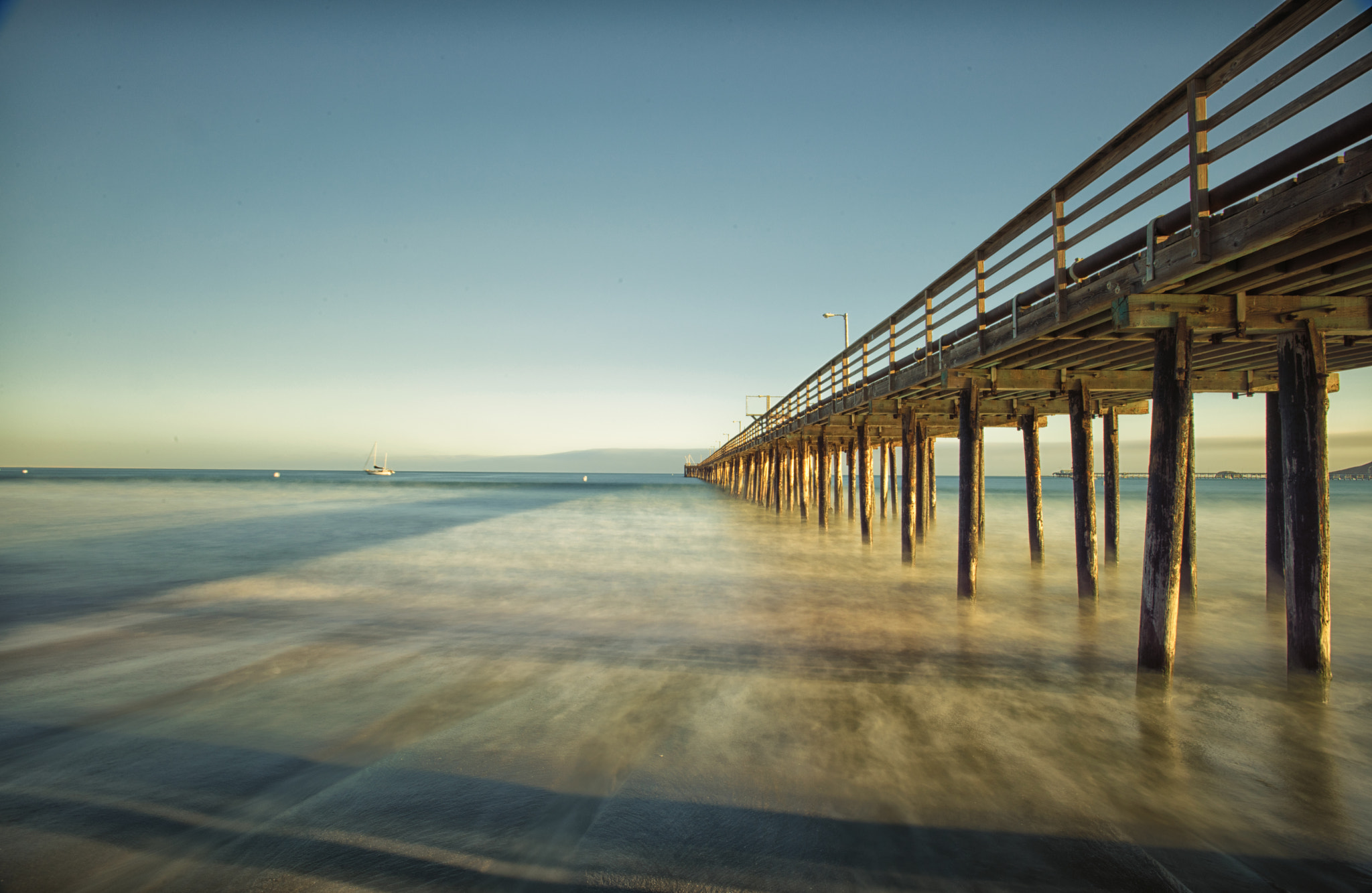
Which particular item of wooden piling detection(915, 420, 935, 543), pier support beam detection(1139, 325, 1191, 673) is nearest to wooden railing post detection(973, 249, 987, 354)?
pier support beam detection(1139, 325, 1191, 673)

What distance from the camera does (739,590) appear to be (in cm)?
1127

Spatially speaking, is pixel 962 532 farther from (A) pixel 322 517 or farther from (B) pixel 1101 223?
(A) pixel 322 517

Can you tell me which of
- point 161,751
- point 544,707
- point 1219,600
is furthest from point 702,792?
point 1219,600

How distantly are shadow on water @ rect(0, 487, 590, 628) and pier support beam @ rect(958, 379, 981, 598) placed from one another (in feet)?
45.7

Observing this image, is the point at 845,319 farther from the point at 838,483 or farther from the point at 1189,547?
the point at 1189,547

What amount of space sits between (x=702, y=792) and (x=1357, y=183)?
17.2 ft

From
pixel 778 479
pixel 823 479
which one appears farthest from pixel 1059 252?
pixel 778 479

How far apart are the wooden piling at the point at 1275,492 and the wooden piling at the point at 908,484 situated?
5898 mm

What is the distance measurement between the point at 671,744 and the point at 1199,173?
575 centimetres

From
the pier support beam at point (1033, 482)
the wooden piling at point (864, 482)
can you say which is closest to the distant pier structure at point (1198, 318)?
the pier support beam at point (1033, 482)

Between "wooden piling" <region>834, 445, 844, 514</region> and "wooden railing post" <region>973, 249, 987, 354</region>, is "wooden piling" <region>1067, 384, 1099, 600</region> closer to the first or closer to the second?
"wooden railing post" <region>973, 249, 987, 354</region>

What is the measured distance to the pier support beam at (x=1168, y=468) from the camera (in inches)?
216

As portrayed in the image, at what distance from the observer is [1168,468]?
5520 millimetres

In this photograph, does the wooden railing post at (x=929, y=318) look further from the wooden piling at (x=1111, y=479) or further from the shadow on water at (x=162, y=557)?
the shadow on water at (x=162, y=557)
